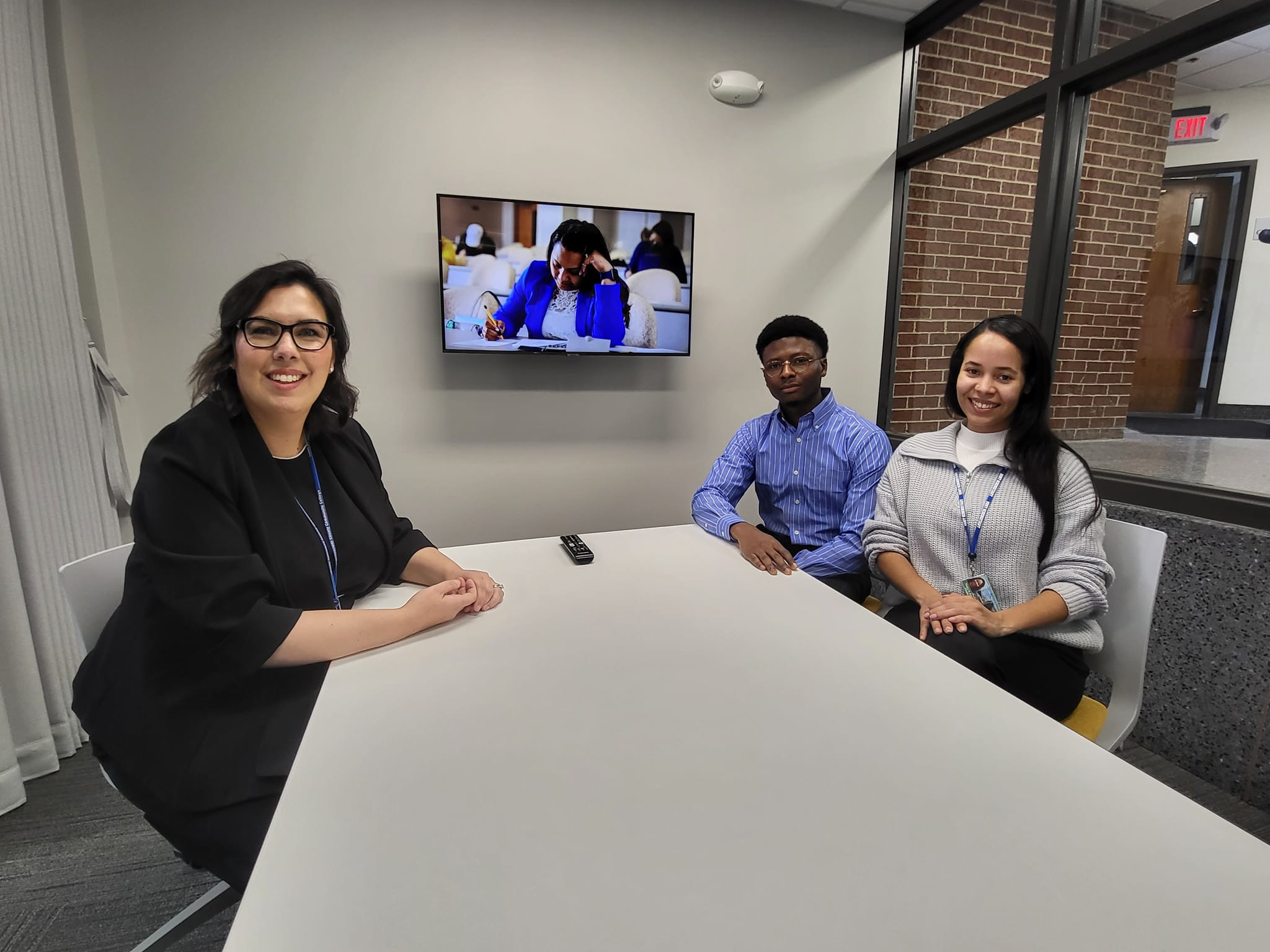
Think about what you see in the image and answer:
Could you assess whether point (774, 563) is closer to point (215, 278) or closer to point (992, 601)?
point (992, 601)

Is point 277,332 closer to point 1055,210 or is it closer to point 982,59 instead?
point 1055,210

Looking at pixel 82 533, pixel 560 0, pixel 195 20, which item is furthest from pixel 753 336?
pixel 82 533

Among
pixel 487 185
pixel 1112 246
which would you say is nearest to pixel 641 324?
pixel 487 185

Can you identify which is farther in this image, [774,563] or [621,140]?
[621,140]

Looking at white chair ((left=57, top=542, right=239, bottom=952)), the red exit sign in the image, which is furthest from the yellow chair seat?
the red exit sign

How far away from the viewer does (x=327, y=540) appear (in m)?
1.30

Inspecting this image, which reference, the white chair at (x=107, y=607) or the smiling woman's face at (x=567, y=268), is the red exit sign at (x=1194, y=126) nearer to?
the smiling woman's face at (x=567, y=268)

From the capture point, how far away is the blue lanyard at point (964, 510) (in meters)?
1.56

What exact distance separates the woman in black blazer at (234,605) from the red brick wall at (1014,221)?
8.54ft

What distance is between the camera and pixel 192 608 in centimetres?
98

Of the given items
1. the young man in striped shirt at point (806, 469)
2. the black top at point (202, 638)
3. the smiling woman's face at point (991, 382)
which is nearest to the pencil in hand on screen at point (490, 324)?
the young man in striped shirt at point (806, 469)

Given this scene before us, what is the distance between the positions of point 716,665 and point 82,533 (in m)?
2.33

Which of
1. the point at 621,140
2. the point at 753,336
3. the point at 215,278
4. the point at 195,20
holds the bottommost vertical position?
the point at 753,336

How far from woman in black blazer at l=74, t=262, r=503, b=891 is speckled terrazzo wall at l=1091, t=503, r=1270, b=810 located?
83.8 inches
